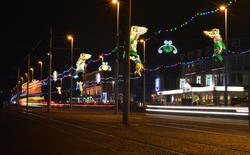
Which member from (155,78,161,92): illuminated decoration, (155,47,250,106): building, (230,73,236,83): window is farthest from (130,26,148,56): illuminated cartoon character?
(155,78,161,92): illuminated decoration

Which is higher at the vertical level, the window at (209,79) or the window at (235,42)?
the window at (235,42)

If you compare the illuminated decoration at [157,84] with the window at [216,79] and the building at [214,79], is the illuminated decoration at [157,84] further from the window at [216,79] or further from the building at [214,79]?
the window at [216,79]

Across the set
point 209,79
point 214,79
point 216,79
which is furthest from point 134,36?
point 209,79

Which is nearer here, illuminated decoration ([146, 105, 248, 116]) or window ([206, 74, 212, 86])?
illuminated decoration ([146, 105, 248, 116])

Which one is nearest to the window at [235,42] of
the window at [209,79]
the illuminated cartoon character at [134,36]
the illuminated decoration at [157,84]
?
the window at [209,79]

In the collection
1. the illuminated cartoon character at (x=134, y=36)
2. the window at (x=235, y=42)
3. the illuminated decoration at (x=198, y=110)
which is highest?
the window at (x=235, y=42)

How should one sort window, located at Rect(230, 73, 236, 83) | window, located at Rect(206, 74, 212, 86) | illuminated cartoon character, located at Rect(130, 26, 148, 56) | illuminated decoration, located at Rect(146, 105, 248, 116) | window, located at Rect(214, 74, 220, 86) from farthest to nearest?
window, located at Rect(206, 74, 212, 86) → window, located at Rect(214, 74, 220, 86) → window, located at Rect(230, 73, 236, 83) → illuminated cartoon character, located at Rect(130, 26, 148, 56) → illuminated decoration, located at Rect(146, 105, 248, 116)

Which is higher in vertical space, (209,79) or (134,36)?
(134,36)

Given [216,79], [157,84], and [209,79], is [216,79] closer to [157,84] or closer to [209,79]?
[209,79]

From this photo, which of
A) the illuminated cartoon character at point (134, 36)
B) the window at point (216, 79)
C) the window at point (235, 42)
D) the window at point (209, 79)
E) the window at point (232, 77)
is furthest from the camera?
the window at point (209, 79)

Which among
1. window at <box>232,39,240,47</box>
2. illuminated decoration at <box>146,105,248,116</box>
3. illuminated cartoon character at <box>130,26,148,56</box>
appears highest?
window at <box>232,39,240,47</box>

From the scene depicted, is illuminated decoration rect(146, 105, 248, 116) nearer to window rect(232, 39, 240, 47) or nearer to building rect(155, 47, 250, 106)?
building rect(155, 47, 250, 106)

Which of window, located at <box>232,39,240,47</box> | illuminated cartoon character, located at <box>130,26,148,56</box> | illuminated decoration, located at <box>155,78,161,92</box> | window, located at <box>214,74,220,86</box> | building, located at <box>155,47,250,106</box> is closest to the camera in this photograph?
illuminated cartoon character, located at <box>130,26,148,56</box>

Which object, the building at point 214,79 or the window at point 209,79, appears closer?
the building at point 214,79
